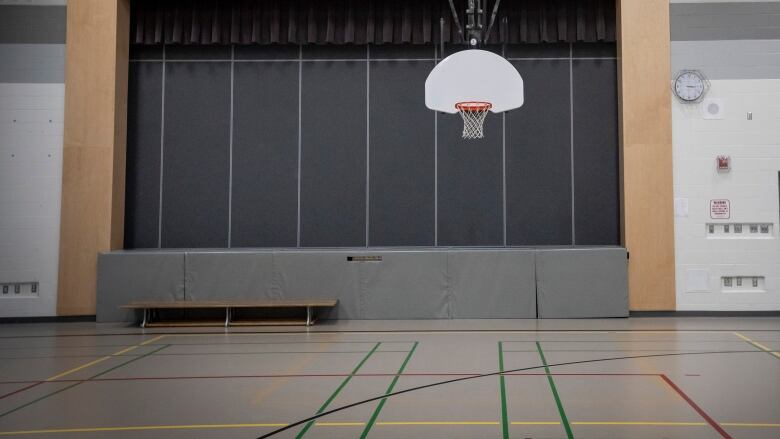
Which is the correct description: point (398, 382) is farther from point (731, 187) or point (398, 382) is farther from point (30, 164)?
point (30, 164)

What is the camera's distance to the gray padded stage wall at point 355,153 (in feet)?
37.4

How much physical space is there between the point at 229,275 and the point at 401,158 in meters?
3.45

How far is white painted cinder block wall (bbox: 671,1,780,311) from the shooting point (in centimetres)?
1046

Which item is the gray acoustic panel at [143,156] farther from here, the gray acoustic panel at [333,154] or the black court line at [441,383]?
the black court line at [441,383]

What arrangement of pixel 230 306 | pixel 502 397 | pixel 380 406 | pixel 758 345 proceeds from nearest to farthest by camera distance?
pixel 380 406
pixel 502 397
pixel 758 345
pixel 230 306

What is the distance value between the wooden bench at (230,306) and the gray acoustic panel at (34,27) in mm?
4548

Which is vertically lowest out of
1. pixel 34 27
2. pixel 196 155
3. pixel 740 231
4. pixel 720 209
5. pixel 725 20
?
pixel 740 231

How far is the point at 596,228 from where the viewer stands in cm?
1130

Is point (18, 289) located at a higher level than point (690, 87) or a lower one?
lower

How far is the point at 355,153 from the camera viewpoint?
37.8 ft

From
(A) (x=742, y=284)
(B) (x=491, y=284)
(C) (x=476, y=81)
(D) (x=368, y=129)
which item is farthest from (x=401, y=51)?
(A) (x=742, y=284)

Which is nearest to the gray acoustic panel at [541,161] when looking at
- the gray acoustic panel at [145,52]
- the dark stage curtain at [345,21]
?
the dark stage curtain at [345,21]

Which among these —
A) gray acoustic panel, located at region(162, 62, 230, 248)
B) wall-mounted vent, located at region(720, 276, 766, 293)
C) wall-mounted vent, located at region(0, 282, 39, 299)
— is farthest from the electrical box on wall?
wall-mounted vent, located at region(0, 282, 39, 299)

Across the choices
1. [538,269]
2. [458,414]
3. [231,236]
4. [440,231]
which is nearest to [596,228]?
[538,269]
